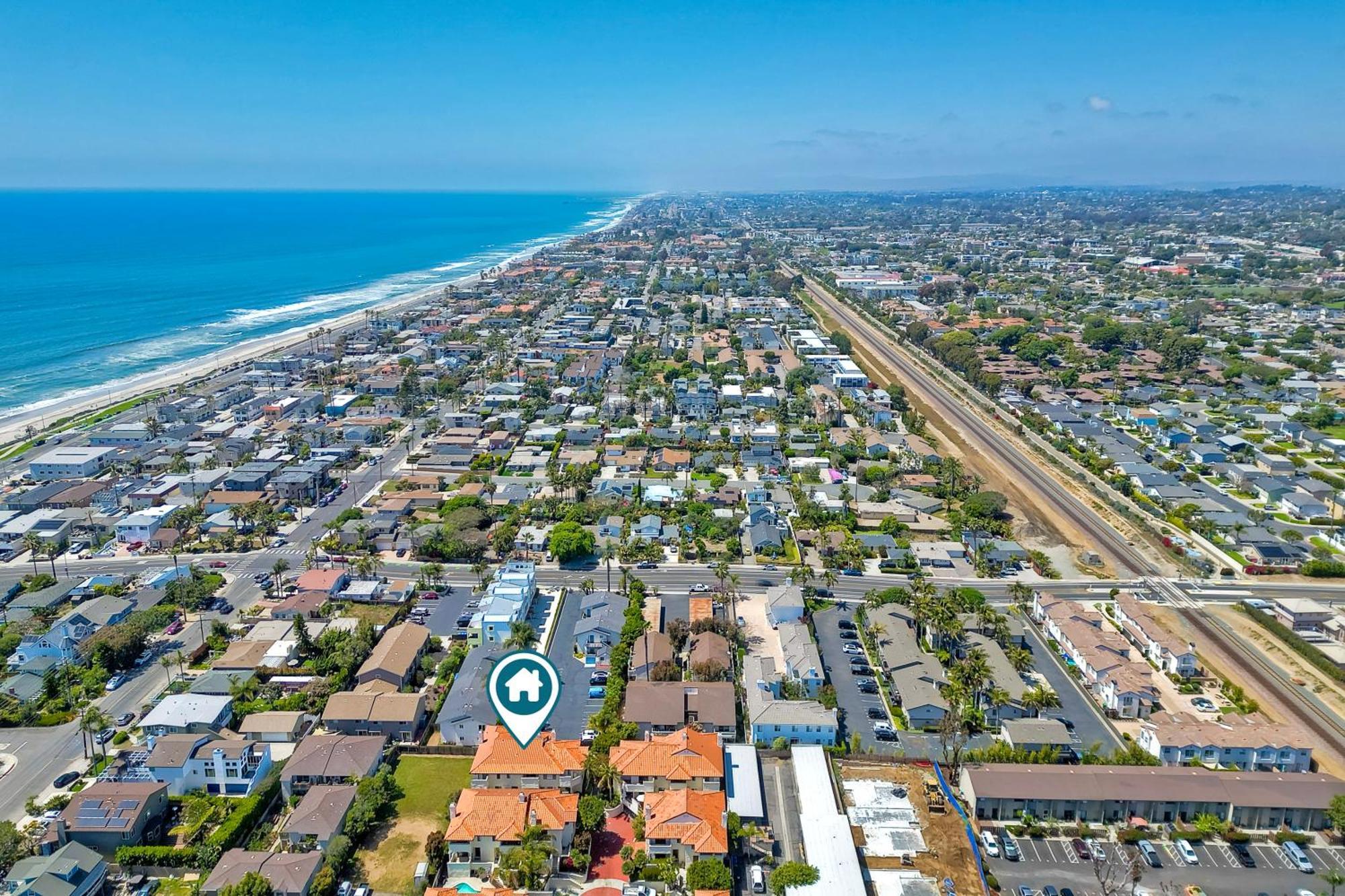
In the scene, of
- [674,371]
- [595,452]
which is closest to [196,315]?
[674,371]

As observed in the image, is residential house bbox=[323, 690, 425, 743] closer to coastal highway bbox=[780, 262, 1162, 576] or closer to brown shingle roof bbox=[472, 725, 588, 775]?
brown shingle roof bbox=[472, 725, 588, 775]

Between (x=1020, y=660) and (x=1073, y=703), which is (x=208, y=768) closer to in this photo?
(x=1020, y=660)

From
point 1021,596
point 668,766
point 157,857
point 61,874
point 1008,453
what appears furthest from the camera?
point 1008,453

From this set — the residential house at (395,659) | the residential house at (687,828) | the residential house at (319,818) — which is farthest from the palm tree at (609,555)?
the residential house at (319,818)

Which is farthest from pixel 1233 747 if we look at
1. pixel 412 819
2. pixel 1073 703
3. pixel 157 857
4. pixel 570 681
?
pixel 157 857

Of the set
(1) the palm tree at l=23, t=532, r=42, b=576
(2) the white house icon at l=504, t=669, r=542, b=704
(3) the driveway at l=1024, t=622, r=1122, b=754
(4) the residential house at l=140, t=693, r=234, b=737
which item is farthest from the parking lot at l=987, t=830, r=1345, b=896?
(1) the palm tree at l=23, t=532, r=42, b=576

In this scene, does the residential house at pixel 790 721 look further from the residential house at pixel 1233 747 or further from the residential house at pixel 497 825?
the residential house at pixel 1233 747
